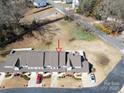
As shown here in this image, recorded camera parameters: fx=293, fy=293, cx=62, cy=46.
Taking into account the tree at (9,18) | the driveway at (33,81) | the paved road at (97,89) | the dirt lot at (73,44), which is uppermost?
the tree at (9,18)

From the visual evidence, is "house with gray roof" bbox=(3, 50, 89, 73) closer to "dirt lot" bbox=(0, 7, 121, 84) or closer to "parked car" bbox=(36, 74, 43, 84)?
"parked car" bbox=(36, 74, 43, 84)

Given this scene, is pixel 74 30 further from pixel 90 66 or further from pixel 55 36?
pixel 90 66

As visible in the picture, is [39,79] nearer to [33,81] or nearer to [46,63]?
[33,81]

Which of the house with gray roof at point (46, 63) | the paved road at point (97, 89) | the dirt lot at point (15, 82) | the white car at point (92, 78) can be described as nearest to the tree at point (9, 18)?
the house with gray roof at point (46, 63)

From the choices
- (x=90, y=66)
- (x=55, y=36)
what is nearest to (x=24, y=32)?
(x=55, y=36)

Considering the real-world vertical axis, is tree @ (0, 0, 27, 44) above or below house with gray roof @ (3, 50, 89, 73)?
above

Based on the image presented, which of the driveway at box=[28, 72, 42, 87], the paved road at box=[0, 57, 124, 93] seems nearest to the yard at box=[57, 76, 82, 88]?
the paved road at box=[0, 57, 124, 93]

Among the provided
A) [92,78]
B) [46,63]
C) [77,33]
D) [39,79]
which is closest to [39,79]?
[39,79]

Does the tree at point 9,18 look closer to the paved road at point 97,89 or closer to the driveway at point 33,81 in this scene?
the driveway at point 33,81
